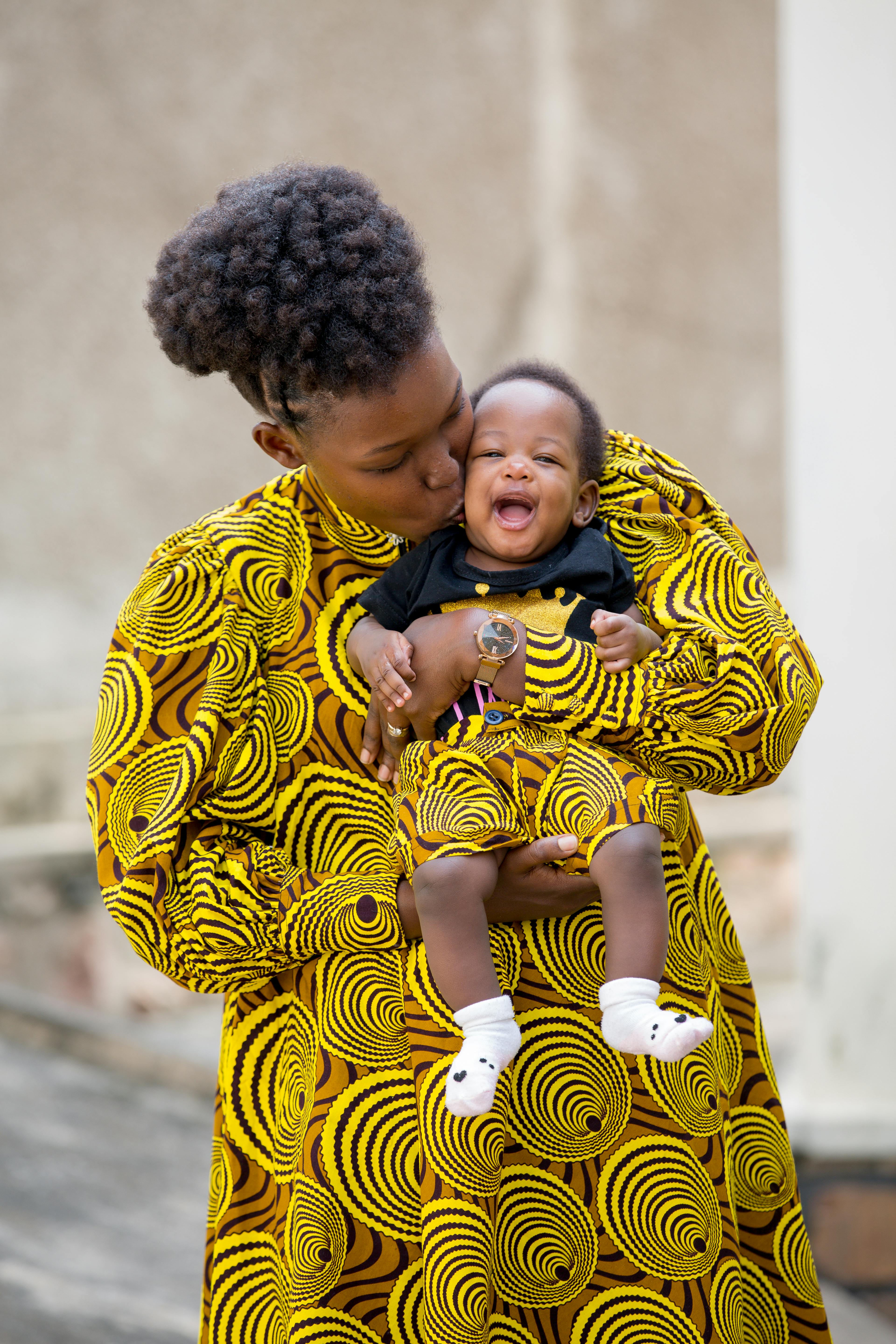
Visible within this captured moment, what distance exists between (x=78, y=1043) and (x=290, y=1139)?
3899mm

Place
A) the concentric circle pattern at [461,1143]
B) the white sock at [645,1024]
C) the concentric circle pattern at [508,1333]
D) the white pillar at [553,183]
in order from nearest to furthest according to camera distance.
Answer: the white sock at [645,1024], the concentric circle pattern at [461,1143], the concentric circle pattern at [508,1333], the white pillar at [553,183]

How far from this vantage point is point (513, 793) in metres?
1.68

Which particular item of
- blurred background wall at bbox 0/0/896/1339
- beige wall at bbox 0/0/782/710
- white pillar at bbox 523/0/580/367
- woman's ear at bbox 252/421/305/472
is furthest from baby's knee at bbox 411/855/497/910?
beige wall at bbox 0/0/782/710

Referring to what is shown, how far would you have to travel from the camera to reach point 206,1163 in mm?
4605

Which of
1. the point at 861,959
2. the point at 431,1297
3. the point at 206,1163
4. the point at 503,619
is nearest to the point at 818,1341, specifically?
the point at 431,1297

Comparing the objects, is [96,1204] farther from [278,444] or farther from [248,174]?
[248,174]

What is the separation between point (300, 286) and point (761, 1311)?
5.47 feet

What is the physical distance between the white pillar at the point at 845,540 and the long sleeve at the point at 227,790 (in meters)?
2.27

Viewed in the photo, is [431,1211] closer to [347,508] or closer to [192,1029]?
[347,508]

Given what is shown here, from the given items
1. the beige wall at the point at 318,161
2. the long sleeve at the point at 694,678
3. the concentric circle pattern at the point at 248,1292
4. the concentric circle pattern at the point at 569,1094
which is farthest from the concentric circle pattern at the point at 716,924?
the beige wall at the point at 318,161

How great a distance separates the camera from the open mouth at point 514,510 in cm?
175

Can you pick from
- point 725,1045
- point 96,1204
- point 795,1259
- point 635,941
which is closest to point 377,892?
point 635,941

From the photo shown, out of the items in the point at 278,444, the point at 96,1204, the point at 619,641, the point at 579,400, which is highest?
Result: the point at 579,400

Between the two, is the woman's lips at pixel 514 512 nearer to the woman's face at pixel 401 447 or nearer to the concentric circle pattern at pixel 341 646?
the woman's face at pixel 401 447
